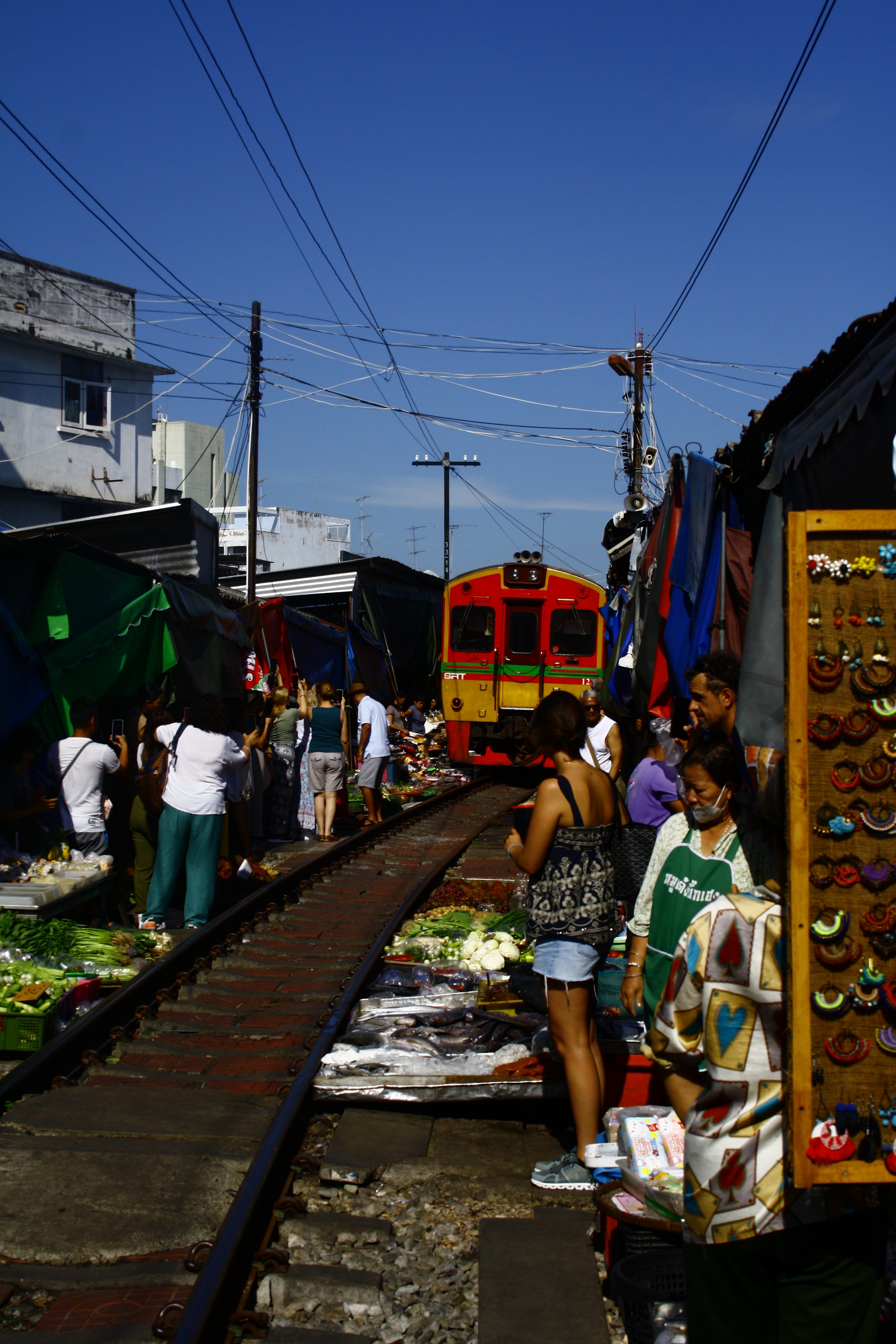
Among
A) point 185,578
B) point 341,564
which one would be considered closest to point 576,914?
point 185,578

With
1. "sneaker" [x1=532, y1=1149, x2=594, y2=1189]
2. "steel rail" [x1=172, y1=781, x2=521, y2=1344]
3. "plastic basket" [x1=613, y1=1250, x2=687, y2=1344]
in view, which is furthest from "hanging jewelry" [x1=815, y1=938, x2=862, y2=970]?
"sneaker" [x1=532, y1=1149, x2=594, y2=1189]

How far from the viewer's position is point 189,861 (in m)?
8.41

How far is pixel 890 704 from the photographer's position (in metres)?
2.32

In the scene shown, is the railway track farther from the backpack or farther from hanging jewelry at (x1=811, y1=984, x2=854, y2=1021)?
hanging jewelry at (x1=811, y1=984, x2=854, y2=1021)

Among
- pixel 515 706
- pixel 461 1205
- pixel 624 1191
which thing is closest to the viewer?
pixel 624 1191

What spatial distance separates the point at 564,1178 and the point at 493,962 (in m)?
2.54

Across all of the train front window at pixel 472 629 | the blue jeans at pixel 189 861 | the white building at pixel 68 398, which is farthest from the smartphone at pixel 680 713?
the white building at pixel 68 398

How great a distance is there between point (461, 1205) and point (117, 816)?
6658mm

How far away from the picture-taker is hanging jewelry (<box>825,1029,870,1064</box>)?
2.27 m

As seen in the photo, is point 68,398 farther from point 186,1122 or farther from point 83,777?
point 186,1122

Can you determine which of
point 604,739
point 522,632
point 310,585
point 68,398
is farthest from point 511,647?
point 68,398

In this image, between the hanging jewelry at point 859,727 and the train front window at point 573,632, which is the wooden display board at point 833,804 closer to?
the hanging jewelry at point 859,727

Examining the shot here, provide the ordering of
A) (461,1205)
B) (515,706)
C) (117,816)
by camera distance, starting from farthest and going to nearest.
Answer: (515,706)
(117,816)
(461,1205)

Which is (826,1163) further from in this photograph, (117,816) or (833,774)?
(117,816)
